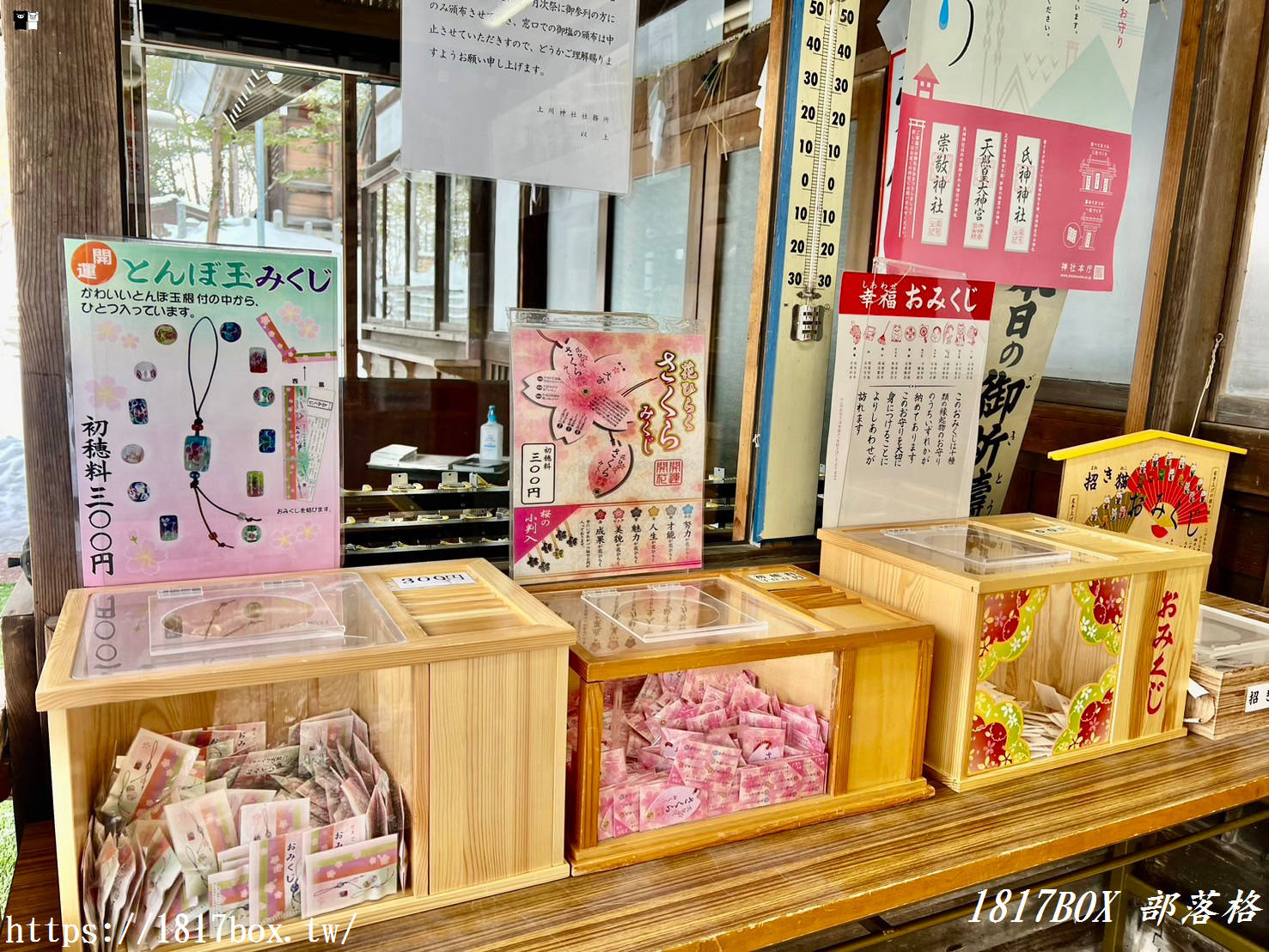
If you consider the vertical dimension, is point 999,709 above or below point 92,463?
below

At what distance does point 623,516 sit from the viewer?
6.70 ft

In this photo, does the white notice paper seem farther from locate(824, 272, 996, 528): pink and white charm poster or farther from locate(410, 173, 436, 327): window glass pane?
locate(824, 272, 996, 528): pink and white charm poster

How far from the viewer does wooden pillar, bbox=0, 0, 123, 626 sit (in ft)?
4.99

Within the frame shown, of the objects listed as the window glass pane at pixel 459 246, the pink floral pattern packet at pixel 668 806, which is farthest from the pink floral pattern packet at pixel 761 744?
the window glass pane at pixel 459 246

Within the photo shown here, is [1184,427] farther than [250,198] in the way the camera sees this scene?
Yes

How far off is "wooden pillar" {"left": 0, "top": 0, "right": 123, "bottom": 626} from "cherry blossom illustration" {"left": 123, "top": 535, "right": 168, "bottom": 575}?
0.39ft

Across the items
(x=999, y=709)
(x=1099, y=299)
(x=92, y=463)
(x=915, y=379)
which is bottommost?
(x=999, y=709)

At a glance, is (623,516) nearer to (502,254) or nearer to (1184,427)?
(502,254)

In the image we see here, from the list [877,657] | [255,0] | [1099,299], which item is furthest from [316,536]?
[1099,299]

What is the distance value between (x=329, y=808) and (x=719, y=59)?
172cm

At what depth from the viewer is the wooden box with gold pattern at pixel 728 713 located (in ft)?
5.16

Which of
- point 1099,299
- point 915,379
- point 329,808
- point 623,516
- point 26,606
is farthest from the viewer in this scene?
point 1099,299

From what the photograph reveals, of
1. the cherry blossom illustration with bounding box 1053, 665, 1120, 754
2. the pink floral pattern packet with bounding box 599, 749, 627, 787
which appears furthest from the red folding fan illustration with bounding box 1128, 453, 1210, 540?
the pink floral pattern packet with bounding box 599, 749, 627, 787

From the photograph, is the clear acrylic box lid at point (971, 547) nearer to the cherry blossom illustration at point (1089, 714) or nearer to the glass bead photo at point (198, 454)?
the cherry blossom illustration at point (1089, 714)
